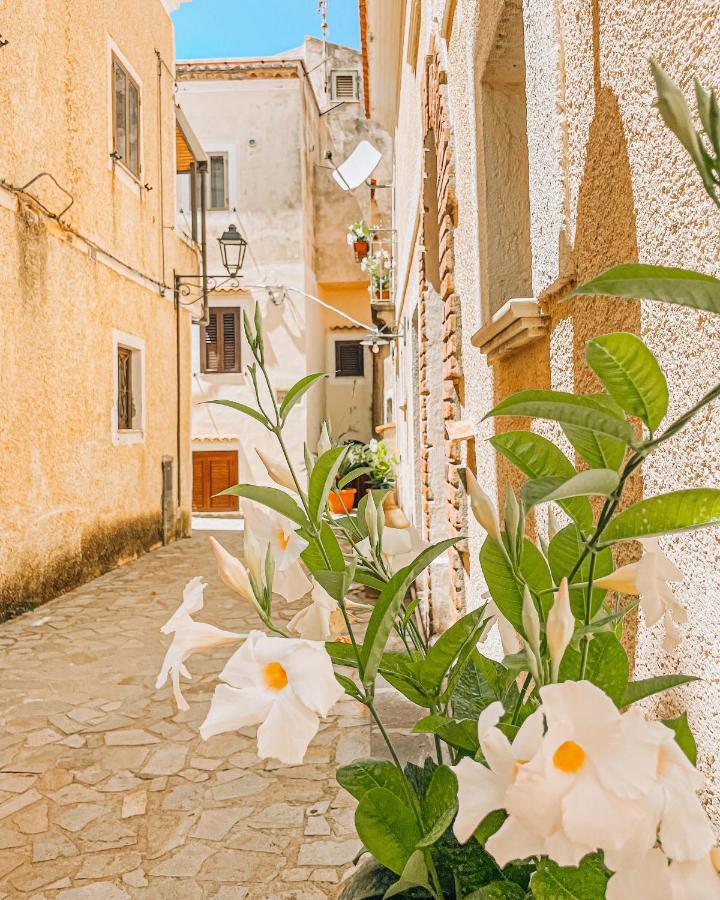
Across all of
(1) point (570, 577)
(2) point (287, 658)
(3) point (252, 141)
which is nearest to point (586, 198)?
(1) point (570, 577)

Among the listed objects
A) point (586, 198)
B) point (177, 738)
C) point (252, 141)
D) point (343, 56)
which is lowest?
point (177, 738)

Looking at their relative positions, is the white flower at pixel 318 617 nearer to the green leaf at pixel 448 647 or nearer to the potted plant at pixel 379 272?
the green leaf at pixel 448 647

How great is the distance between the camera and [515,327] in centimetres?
199

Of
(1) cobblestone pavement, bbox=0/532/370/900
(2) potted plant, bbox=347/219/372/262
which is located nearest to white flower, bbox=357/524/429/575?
(1) cobblestone pavement, bbox=0/532/370/900

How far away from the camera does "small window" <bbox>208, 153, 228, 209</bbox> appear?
55.3ft

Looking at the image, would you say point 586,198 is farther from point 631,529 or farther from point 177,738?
point 177,738

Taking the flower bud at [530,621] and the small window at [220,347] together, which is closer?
the flower bud at [530,621]

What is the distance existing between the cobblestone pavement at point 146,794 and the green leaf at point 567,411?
7.34ft

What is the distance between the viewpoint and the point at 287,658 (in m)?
0.66

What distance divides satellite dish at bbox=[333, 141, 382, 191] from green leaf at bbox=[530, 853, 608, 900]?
11377 millimetres

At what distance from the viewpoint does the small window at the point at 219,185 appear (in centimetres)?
1686

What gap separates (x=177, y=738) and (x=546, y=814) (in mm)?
3660

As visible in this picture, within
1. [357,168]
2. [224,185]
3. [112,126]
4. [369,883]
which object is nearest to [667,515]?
[369,883]

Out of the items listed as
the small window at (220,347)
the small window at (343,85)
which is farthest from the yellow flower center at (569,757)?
the small window at (343,85)
